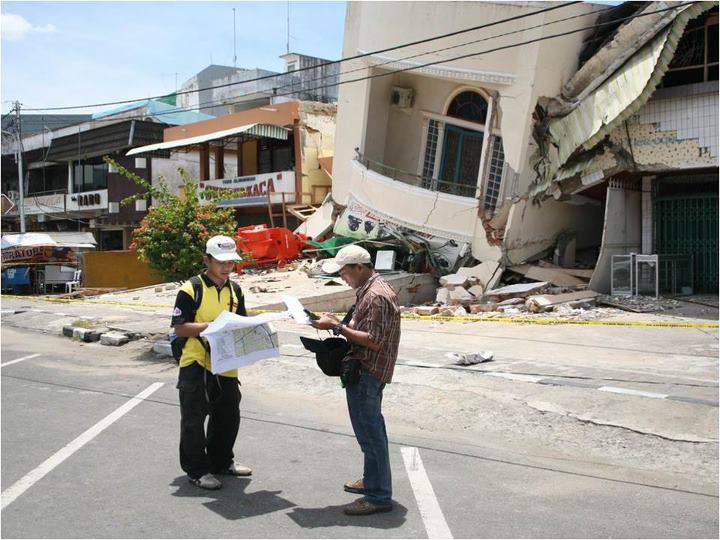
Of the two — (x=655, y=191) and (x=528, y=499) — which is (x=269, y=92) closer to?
(x=655, y=191)

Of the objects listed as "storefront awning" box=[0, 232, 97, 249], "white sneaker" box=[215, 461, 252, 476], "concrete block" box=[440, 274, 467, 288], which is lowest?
"white sneaker" box=[215, 461, 252, 476]

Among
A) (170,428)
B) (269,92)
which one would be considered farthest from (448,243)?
(269,92)

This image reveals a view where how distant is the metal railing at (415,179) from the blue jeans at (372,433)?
51.9 feet

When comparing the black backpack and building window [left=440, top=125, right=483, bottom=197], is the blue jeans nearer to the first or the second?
the black backpack

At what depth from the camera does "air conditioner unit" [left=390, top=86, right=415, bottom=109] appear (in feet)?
70.4

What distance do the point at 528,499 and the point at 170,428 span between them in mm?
3400

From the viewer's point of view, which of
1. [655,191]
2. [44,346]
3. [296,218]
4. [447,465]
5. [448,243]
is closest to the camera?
[447,465]

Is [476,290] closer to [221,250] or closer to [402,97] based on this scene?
[402,97]

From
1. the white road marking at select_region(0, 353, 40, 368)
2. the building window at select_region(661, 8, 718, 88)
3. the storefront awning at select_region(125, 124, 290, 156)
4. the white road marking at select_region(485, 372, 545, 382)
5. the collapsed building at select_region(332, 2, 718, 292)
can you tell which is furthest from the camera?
the storefront awning at select_region(125, 124, 290, 156)

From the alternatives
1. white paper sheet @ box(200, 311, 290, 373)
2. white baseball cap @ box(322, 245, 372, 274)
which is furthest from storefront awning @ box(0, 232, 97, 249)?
white baseball cap @ box(322, 245, 372, 274)

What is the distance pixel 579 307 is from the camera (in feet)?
48.1

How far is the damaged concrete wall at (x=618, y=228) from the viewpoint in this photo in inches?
623

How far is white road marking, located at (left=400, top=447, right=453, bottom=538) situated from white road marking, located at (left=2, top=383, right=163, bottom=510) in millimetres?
2709

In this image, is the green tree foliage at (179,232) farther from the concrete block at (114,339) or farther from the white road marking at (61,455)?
the white road marking at (61,455)
